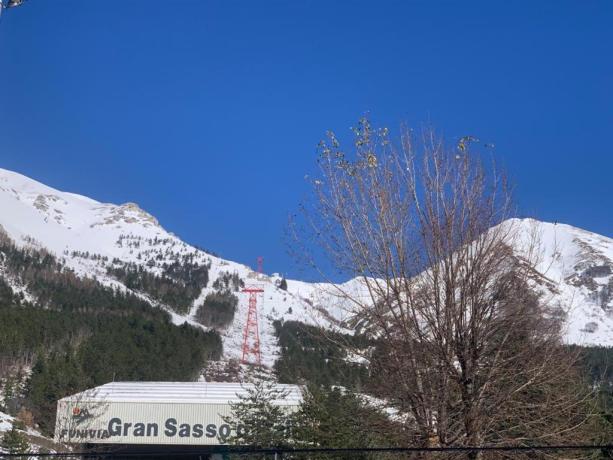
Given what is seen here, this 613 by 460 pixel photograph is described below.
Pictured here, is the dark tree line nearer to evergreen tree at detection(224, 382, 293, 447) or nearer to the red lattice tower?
the red lattice tower

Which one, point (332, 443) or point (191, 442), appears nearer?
point (332, 443)

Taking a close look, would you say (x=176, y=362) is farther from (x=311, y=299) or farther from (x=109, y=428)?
(x=311, y=299)

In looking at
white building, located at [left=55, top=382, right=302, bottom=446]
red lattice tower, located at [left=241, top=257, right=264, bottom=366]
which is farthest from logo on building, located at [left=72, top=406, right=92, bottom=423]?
red lattice tower, located at [left=241, top=257, right=264, bottom=366]

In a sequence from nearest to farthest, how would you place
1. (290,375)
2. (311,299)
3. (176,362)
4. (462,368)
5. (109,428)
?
(462,368)
(311,299)
(290,375)
(109,428)
(176,362)

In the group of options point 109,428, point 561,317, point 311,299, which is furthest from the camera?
point 109,428

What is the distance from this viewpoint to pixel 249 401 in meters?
21.4

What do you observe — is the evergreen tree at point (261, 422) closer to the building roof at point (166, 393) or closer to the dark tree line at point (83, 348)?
the building roof at point (166, 393)

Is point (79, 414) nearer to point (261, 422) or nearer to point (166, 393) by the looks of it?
point (166, 393)

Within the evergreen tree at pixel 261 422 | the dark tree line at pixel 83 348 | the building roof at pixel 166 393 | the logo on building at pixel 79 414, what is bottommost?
the evergreen tree at pixel 261 422

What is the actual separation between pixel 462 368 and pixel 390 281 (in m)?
1.57

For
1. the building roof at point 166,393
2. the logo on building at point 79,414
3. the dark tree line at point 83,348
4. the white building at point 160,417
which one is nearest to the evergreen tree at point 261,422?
the logo on building at point 79,414

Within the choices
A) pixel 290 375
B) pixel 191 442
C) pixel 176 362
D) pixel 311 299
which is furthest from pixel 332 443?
pixel 176 362

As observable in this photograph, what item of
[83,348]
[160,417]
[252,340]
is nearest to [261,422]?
[160,417]

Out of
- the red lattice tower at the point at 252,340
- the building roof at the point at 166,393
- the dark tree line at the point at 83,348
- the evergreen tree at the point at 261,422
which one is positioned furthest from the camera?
the red lattice tower at the point at 252,340
